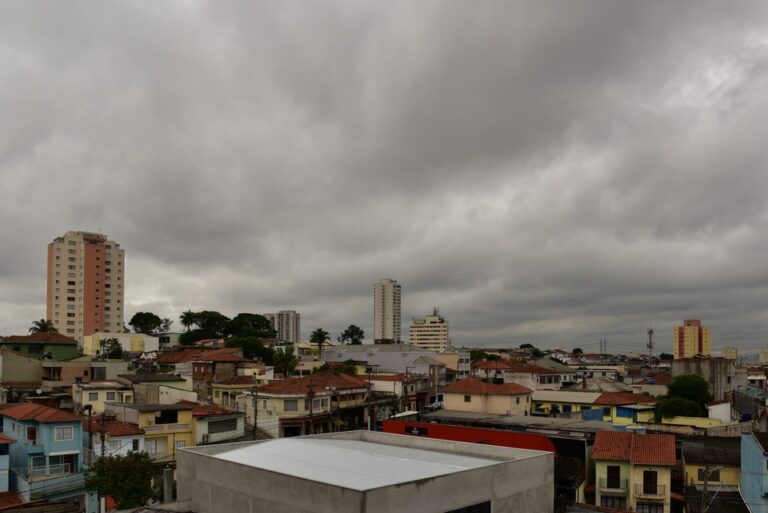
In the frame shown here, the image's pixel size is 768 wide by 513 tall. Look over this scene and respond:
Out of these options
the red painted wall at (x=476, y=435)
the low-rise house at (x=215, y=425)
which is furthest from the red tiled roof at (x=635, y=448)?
the low-rise house at (x=215, y=425)

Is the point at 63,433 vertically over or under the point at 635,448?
over

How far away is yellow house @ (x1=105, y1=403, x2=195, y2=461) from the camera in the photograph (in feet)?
150

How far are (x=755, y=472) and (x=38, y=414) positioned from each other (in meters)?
45.7

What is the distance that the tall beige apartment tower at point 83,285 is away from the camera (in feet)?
502

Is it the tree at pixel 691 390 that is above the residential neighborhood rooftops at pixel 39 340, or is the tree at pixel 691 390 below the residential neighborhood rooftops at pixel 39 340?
below

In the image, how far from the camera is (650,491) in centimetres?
3800

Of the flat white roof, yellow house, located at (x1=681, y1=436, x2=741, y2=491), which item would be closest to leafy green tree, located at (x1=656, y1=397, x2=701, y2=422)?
yellow house, located at (x1=681, y1=436, x2=741, y2=491)

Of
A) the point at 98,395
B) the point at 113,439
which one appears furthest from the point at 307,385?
the point at 113,439

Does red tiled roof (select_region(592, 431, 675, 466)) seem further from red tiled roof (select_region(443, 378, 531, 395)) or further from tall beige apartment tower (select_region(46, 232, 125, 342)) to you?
tall beige apartment tower (select_region(46, 232, 125, 342))

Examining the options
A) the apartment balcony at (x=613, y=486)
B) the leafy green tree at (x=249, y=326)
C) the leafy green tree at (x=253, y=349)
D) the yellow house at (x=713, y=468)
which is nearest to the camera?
the apartment balcony at (x=613, y=486)

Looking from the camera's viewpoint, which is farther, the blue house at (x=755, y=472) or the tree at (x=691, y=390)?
the tree at (x=691, y=390)

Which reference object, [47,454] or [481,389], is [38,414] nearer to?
[47,454]

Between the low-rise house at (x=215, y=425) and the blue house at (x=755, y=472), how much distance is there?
37657mm

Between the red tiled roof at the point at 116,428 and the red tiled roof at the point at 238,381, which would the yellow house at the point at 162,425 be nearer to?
the red tiled roof at the point at 116,428
